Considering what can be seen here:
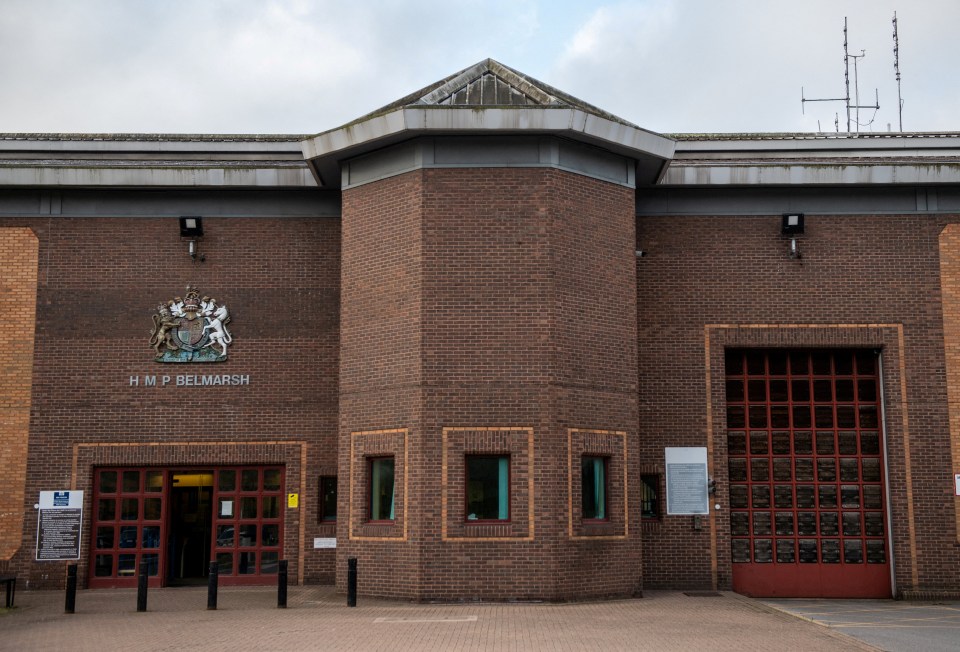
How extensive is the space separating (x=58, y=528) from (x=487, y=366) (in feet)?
30.0

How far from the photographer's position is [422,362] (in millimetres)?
18578

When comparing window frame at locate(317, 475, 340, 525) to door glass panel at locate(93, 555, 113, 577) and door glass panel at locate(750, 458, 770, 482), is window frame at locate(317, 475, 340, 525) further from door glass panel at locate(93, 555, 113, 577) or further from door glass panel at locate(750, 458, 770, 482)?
door glass panel at locate(750, 458, 770, 482)

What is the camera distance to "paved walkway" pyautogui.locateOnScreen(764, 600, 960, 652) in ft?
48.6

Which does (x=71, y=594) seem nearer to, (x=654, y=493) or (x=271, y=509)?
(x=271, y=509)

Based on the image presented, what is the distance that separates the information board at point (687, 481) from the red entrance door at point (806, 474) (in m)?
0.87

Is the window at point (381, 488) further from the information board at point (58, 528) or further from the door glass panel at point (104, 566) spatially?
the information board at point (58, 528)

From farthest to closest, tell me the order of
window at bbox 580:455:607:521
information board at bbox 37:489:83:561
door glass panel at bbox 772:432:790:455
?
→ door glass panel at bbox 772:432:790:455 < information board at bbox 37:489:83:561 < window at bbox 580:455:607:521

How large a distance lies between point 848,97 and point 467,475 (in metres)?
15.2

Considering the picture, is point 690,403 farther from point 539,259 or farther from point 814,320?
point 539,259

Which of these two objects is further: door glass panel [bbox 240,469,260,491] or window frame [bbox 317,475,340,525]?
door glass panel [bbox 240,469,260,491]

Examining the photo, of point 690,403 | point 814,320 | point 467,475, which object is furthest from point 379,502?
point 814,320

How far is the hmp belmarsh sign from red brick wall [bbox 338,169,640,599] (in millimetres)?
2761

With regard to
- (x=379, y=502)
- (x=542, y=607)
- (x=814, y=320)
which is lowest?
(x=542, y=607)

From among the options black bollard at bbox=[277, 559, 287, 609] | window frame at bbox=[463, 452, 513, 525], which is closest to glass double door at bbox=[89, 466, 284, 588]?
black bollard at bbox=[277, 559, 287, 609]
